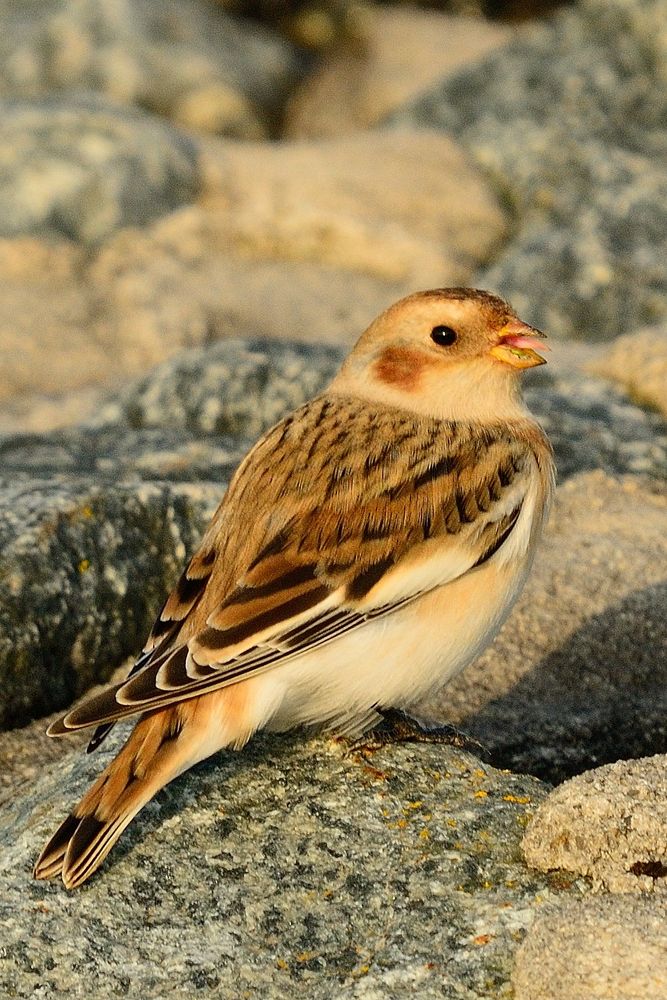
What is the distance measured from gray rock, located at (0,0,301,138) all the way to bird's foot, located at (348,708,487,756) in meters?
7.06

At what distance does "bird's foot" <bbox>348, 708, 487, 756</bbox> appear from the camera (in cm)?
340

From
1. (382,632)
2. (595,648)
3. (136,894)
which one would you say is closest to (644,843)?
(382,632)

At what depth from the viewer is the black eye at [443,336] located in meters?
3.74

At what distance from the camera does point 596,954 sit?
2.42 metres

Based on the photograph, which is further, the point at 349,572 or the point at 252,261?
the point at 252,261

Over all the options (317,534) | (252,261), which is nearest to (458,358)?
(317,534)

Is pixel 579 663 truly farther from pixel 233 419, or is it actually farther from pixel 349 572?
pixel 233 419

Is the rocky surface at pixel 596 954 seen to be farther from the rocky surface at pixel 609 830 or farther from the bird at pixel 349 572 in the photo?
the bird at pixel 349 572

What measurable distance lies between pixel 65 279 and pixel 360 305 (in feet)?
4.81

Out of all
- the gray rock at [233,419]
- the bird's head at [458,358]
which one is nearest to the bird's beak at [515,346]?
the bird's head at [458,358]

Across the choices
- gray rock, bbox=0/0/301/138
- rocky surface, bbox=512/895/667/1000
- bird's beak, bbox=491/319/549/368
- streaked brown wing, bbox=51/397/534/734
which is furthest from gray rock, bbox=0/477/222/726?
gray rock, bbox=0/0/301/138

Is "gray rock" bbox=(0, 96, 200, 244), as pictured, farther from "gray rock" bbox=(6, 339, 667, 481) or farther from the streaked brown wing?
the streaked brown wing

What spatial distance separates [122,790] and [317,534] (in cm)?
70

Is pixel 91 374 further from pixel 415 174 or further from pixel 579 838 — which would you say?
pixel 579 838
